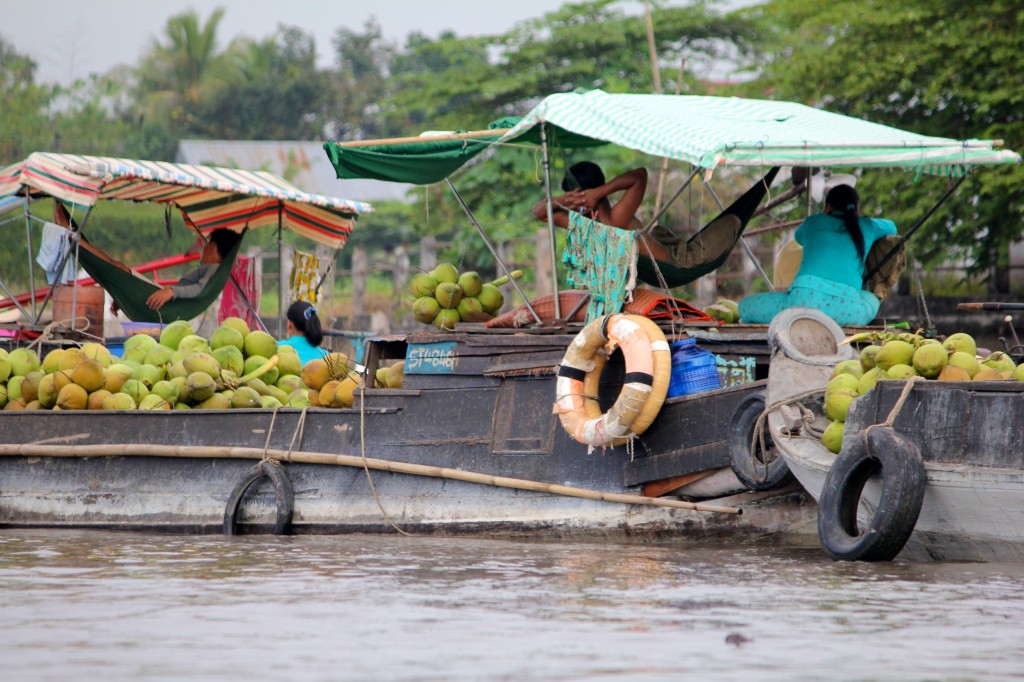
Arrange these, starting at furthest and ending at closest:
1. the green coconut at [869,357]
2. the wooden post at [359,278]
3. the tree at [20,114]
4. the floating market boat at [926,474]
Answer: the tree at [20,114], the wooden post at [359,278], the green coconut at [869,357], the floating market boat at [926,474]

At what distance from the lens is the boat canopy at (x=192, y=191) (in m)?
8.93

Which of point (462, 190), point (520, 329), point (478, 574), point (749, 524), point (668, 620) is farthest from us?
point (462, 190)

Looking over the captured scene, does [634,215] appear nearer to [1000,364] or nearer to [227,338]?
[1000,364]

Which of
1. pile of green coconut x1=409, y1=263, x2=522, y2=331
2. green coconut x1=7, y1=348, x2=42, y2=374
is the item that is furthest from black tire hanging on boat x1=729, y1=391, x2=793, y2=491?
green coconut x1=7, y1=348, x2=42, y2=374

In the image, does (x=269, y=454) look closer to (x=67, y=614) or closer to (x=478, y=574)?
(x=478, y=574)

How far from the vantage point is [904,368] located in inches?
210

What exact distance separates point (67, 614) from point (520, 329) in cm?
301

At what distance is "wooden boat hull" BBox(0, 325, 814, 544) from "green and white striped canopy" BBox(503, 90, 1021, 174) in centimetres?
105

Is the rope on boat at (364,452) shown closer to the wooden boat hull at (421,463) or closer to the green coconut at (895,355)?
the wooden boat hull at (421,463)

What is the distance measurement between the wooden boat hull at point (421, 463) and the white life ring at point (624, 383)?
0.24 metres

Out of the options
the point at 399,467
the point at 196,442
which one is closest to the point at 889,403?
the point at 399,467

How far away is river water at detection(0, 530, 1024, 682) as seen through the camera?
3580 millimetres

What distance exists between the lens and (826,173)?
27.6ft

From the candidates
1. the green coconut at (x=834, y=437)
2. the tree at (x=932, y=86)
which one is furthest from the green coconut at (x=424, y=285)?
the tree at (x=932, y=86)
